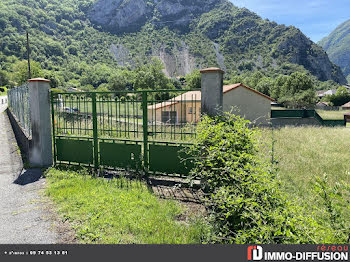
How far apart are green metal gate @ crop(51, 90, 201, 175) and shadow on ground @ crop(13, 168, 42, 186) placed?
30.5 inches

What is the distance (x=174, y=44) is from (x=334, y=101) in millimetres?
139328

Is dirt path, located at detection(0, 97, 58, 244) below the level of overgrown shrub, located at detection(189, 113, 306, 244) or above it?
below

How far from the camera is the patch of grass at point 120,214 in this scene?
3711mm

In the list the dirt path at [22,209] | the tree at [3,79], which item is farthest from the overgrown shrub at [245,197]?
the tree at [3,79]

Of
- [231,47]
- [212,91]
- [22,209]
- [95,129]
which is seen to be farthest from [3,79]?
[231,47]

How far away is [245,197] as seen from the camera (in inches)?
130

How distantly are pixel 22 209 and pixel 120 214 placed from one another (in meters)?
2.15

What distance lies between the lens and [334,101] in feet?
230

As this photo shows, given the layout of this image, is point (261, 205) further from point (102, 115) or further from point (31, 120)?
point (31, 120)

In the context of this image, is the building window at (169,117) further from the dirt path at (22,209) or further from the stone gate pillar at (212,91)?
the dirt path at (22,209)

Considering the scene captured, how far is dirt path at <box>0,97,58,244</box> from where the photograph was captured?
3.84 meters

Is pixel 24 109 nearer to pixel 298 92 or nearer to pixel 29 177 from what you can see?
pixel 29 177

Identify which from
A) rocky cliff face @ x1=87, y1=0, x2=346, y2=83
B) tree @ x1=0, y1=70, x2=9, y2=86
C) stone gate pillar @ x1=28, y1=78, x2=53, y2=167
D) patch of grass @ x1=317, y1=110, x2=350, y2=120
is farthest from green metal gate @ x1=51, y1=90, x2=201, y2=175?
rocky cliff face @ x1=87, y1=0, x2=346, y2=83

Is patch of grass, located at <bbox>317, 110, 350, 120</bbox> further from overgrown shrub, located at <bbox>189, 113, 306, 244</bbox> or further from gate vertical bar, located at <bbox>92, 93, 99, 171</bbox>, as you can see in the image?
gate vertical bar, located at <bbox>92, 93, 99, 171</bbox>
